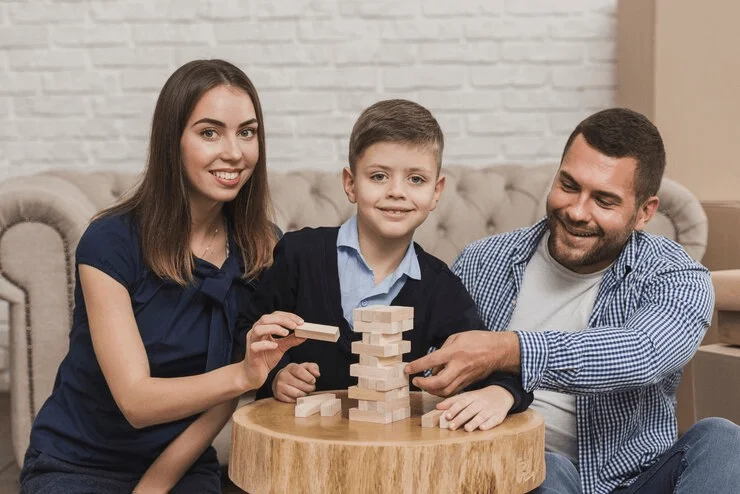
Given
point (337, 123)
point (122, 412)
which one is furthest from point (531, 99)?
point (122, 412)

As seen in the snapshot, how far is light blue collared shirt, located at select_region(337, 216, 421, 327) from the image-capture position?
2.06m

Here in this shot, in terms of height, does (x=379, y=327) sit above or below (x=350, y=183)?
below

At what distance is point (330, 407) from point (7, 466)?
5.85 ft

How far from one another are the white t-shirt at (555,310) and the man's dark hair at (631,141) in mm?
231

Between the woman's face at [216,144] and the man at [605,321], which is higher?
the woman's face at [216,144]

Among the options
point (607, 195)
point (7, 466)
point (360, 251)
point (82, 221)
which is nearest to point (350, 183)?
point (360, 251)

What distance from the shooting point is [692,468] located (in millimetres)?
1969

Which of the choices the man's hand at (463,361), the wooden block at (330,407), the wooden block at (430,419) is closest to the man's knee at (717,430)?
the man's hand at (463,361)

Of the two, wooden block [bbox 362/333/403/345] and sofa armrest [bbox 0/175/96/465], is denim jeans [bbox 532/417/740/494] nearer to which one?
wooden block [bbox 362/333/403/345]

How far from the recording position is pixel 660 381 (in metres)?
2.21

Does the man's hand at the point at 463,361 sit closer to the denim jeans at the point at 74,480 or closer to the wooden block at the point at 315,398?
the wooden block at the point at 315,398

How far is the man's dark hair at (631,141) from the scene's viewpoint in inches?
88.2

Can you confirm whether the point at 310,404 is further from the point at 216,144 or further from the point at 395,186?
the point at 216,144

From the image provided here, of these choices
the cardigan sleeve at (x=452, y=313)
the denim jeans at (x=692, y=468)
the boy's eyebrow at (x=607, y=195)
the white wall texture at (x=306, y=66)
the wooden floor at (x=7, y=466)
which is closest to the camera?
the denim jeans at (x=692, y=468)
